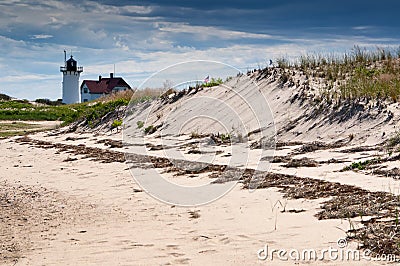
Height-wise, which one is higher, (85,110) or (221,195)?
(85,110)

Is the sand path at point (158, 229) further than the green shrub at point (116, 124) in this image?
No

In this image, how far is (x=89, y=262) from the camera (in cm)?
600

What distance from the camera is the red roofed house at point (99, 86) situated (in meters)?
78.5

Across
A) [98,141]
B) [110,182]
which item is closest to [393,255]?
[110,182]

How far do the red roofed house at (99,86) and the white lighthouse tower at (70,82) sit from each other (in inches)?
128

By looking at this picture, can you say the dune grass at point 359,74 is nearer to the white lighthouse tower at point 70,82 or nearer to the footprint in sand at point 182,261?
the footprint in sand at point 182,261

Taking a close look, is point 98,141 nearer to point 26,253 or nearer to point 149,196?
point 149,196

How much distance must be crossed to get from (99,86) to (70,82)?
4.77 meters

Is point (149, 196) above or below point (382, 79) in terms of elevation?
below

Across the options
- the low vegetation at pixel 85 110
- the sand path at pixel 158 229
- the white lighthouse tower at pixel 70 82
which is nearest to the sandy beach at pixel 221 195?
the sand path at pixel 158 229

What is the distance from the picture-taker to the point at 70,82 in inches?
2975

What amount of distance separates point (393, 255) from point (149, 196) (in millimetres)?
5036

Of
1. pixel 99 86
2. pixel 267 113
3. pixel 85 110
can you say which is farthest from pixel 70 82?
pixel 267 113

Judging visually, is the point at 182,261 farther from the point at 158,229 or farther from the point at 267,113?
the point at 267,113
